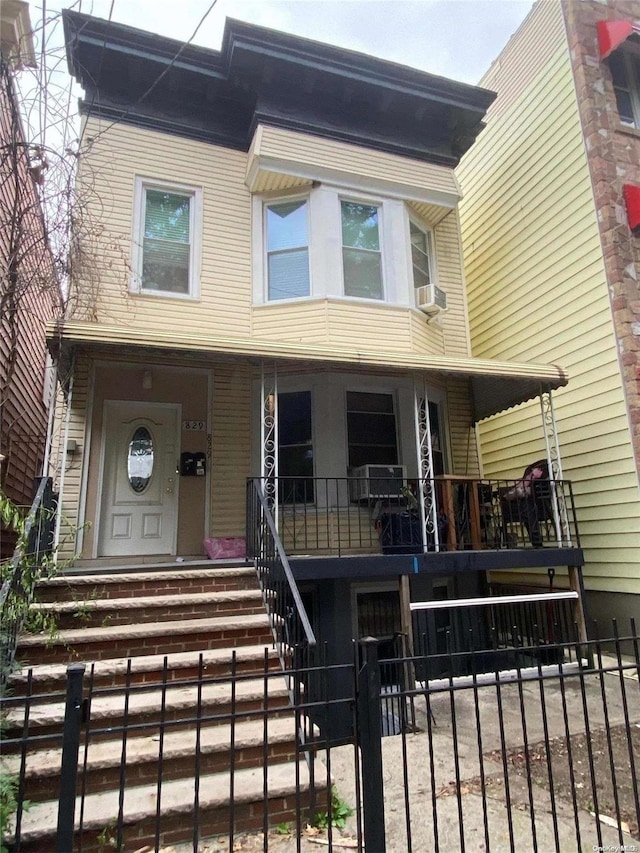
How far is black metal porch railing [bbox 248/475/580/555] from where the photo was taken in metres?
6.88

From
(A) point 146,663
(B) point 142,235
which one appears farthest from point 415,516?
(B) point 142,235

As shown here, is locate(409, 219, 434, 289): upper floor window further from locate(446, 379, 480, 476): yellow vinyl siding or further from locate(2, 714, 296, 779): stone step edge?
locate(2, 714, 296, 779): stone step edge

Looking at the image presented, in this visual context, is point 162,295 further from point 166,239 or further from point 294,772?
point 294,772

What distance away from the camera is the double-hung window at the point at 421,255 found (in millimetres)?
9195

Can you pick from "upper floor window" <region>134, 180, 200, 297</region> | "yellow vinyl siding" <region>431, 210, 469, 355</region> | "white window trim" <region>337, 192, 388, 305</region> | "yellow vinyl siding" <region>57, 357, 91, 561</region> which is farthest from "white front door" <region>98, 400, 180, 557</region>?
"yellow vinyl siding" <region>431, 210, 469, 355</region>

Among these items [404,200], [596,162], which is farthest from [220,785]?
[596,162]

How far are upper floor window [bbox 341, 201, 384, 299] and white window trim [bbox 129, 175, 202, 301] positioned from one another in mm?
2325

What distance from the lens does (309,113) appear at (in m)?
8.51

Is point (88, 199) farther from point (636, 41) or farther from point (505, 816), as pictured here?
point (636, 41)

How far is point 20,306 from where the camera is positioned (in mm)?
5906

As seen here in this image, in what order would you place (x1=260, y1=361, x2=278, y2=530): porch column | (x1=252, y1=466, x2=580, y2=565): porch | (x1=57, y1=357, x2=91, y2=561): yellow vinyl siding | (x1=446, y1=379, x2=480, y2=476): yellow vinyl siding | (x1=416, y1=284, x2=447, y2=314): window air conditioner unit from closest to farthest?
(x1=260, y1=361, x2=278, y2=530): porch column → (x1=57, y1=357, x2=91, y2=561): yellow vinyl siding → (x1=252, y1=466, x2=580, y2=565): porch → (x1=416, y1=284, x2=447, y2=314): window air conditioner unit → (x1=446, y1=379, x2=480, y2=476): yellow vinyl siding

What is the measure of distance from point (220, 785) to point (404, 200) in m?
8.53

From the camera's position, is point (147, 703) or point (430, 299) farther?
point (430, 299)

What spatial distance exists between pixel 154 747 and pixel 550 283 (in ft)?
28.2
